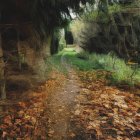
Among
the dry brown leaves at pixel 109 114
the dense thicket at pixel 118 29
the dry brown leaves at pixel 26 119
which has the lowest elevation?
the dry brown leaves at pixel 109 114

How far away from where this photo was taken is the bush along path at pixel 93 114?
16.0 ft

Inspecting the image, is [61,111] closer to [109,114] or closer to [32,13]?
[109,114]

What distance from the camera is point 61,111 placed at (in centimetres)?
618

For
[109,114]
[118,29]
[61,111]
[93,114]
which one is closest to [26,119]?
[61,111]

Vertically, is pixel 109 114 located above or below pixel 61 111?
below

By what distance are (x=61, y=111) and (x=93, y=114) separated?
0.88 meters

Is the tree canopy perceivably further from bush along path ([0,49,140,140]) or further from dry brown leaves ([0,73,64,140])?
dry brown leaves ([0,73,64,140])

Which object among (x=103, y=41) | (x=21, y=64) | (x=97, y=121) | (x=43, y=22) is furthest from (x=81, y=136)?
(x=103, y=41)

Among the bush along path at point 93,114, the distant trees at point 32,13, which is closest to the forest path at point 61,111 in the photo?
the bush along path at point 93,114

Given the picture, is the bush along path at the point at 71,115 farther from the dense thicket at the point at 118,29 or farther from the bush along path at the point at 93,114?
the dense thicket at the point at 118,29

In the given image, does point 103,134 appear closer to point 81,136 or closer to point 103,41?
point 81,136

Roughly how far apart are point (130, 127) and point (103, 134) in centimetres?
78

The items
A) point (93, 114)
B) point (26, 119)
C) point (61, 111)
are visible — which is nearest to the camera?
point (26, 119)

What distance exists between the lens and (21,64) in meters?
8.30
